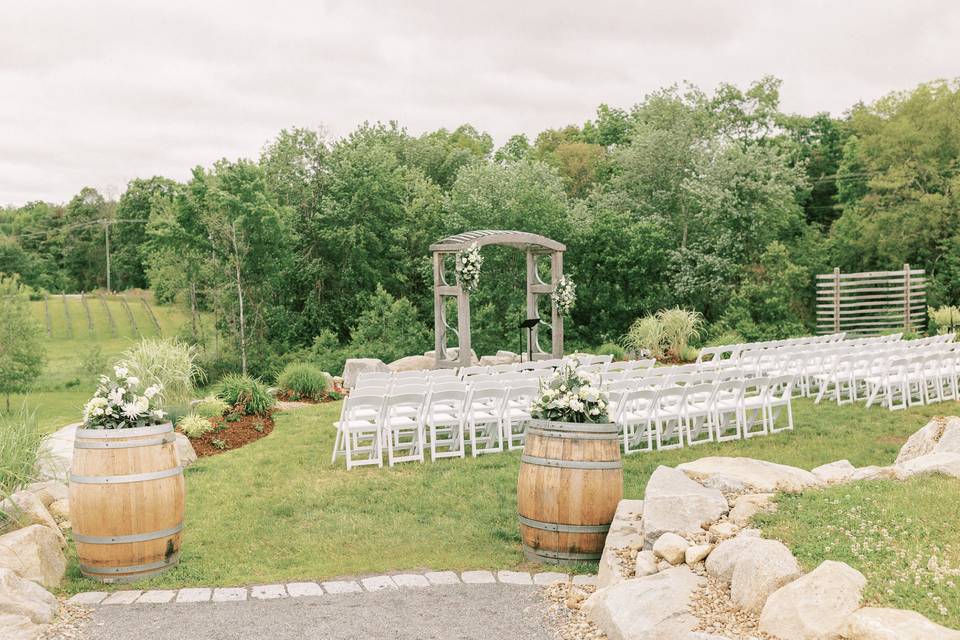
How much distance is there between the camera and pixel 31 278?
137ft

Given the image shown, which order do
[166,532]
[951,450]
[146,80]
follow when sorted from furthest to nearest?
[146,80], [951,450], [166,532]

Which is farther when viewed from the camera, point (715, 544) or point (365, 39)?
point (365, 39)

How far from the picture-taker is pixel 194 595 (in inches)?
182

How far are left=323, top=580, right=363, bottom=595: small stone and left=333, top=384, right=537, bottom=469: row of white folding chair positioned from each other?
8.83 feet

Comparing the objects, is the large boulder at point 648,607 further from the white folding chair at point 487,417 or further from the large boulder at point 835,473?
the white folding chair at point 487,417

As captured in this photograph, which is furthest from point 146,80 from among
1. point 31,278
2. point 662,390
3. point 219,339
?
point 31,278

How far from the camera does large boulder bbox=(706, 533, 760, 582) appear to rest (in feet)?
13.0

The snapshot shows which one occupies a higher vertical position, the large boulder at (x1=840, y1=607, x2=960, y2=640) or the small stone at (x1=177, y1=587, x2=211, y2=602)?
the large boulder at (x1=840, y1=607, x2=960, y2=640)

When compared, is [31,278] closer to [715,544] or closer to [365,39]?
[365,39]

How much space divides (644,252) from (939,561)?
18.1m

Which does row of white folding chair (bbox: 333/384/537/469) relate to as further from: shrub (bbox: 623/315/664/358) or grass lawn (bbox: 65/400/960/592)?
shrub (bbox: 623/315/664/358)

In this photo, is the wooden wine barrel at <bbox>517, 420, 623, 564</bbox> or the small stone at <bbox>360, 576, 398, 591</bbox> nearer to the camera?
the small stone at <bbox>360, 576, 398, 591</bbox>

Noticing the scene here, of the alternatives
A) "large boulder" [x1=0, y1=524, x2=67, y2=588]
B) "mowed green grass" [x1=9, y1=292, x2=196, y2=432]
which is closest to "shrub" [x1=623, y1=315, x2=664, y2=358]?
"large boulder" [x1=0, y1=524, x2=67, y2=588]

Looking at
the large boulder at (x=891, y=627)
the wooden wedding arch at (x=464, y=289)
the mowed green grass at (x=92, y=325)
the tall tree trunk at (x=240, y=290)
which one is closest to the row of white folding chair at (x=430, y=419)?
the large boulder at (x=891, y=627)
